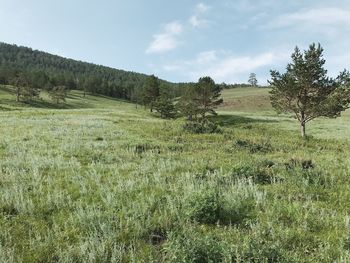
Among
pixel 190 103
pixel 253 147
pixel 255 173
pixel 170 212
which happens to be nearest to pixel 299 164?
pixel 255 173

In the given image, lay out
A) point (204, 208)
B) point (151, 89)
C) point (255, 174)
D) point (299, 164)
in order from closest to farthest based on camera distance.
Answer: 1. point (204, 208)
2. point (255, 174)
3. point (299, 164)
4. point (151, 89)

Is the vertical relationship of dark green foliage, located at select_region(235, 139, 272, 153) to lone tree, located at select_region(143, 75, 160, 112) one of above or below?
below

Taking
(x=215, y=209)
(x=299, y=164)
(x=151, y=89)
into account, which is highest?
(x=151, y=89)

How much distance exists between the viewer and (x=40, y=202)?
9.57 metres

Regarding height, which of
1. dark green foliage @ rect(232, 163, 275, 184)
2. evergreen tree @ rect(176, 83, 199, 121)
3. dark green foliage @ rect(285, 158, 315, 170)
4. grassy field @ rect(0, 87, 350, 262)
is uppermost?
evergreen tree @ rect(176, 83, 199, 121)

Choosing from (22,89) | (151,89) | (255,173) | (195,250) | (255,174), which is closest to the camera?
(195,250)

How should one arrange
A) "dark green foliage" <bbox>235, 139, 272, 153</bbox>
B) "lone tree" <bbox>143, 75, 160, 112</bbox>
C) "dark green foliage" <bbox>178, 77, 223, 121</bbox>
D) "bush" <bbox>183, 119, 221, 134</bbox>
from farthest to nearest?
1. "lone tree" <bbox>143, 75, 160, 112</bbox>
2. "dark green foliage" <bbox>178, 77, 223, 121</bbox>
3. "bush" <bbox>183, 119, 221, 134</bbox>
4. "dark green foliage" <bbox>235, 139, 272, 153</bbox>

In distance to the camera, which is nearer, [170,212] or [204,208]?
[204,208]

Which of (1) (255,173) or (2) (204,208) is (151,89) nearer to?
(1) (255,173)

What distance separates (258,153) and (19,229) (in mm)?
13839

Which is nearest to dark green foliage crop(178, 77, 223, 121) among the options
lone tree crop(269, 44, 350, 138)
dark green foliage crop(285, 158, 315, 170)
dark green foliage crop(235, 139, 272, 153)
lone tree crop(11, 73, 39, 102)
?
lone tree crop(269, 44, 350, 138)

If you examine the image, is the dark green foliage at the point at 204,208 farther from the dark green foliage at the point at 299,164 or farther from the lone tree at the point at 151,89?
the lone tree at the point at 151,89

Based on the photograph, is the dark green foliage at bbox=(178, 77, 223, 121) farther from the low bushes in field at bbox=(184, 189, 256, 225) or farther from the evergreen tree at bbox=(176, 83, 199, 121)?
the low bushes in field at bbox=(184, 189, 256, 225)

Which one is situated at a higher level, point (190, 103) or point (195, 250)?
point (190, 103)
